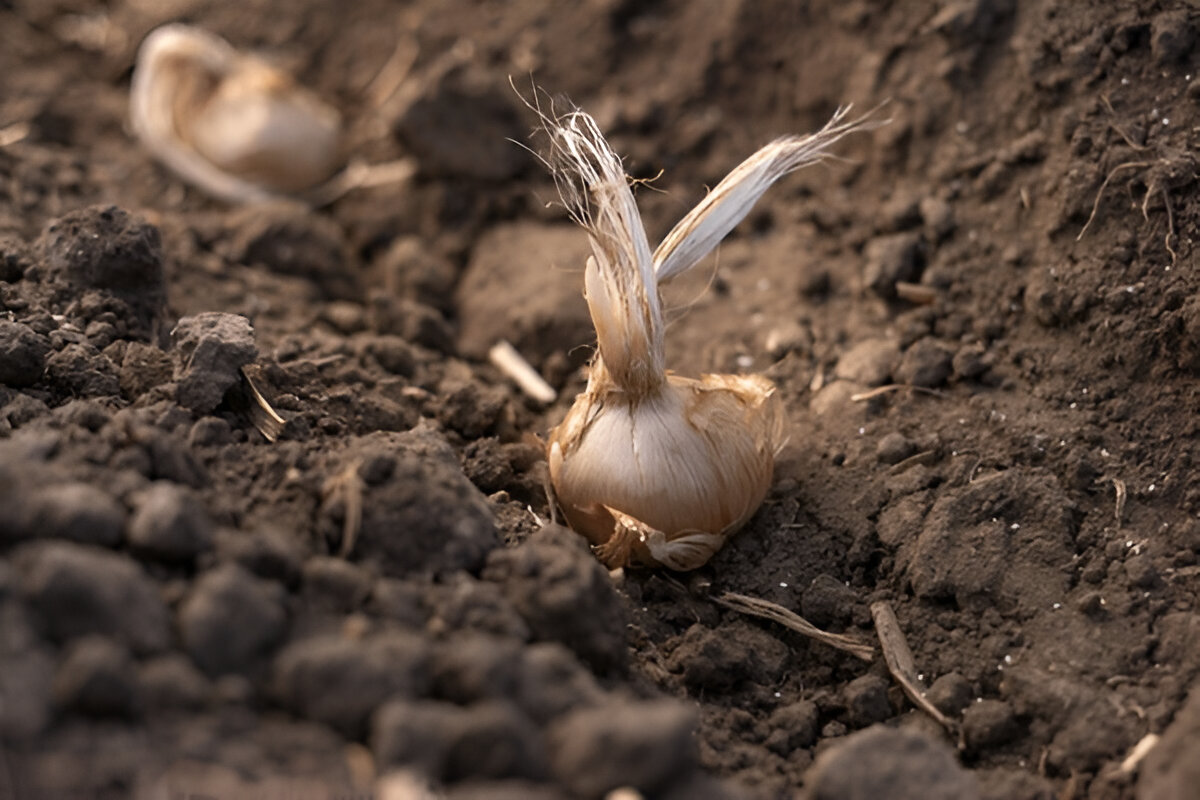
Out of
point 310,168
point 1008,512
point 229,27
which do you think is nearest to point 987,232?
point 1008,512

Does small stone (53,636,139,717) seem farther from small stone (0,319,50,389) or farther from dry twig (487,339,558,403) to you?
dry twig (487,339,558,403)

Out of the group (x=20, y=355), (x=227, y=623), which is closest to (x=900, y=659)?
(x=227, y=623)

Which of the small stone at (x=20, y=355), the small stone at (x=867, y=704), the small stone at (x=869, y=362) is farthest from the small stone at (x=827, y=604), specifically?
the small stone at (x=20, y=355)

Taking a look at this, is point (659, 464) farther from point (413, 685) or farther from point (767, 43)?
point (767, 43)

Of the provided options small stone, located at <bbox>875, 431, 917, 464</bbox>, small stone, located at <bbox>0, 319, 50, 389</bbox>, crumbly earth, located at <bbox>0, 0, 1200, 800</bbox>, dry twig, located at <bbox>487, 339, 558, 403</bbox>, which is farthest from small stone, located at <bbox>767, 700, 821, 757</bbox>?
small stone, located at <bbox>0, 319, 50, 389</bbox>

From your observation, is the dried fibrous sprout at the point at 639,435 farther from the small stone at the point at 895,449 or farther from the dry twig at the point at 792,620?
the small stone at the point at 895,449

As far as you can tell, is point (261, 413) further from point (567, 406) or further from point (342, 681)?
point (567, 406)
